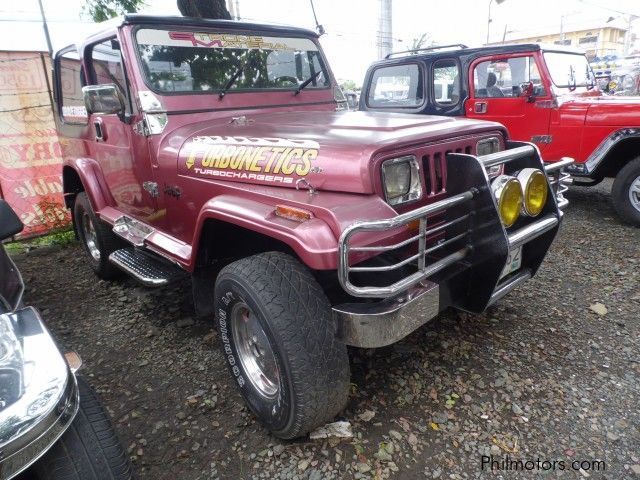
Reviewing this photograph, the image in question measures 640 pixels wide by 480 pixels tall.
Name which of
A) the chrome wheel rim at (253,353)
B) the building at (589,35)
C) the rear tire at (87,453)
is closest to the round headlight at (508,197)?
the chrome wheel rim at (253,353)

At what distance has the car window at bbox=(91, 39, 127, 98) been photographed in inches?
116

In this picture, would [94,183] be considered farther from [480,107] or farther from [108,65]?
[480,107]

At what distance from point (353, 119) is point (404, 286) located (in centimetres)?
129

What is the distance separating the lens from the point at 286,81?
11.1ft

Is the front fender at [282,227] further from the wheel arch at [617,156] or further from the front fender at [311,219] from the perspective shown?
the wheel arch at [617,156]

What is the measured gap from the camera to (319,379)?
1837mm

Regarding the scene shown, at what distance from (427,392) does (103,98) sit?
2.54 metres

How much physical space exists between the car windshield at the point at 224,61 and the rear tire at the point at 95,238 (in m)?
1.57

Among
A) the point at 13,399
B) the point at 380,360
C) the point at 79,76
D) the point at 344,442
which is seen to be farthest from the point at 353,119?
the point at 79,76

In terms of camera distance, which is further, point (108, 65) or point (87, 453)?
point (108, 65)

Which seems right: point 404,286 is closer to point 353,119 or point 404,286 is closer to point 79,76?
point 353,119

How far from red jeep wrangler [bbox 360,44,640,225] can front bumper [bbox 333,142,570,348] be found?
3296mm

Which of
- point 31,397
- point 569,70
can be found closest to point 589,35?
point 569,70

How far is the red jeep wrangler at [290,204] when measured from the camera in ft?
6.00
